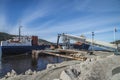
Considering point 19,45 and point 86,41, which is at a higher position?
point 86,41

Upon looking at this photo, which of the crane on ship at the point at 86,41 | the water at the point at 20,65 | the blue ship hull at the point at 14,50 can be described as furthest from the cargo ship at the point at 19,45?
the water at the point at 20,65

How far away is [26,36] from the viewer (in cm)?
6906

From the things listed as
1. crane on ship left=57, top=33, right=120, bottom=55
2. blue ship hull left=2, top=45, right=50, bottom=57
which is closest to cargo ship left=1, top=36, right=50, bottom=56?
blue ship hull left=2, top=45, right=50, bottom=57

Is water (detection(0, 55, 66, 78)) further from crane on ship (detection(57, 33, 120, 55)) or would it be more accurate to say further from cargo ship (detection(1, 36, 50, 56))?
crane on ship (detection(57, 33, 120, 55))

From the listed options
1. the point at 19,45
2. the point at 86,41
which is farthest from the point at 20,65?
the point at 86,41

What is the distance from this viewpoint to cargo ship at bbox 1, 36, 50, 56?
57219 mm

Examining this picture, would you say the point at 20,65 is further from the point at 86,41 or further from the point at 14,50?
the point at 86,41

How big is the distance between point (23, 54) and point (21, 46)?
9.47 feet

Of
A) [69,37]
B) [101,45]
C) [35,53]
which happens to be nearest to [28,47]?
[35,53]

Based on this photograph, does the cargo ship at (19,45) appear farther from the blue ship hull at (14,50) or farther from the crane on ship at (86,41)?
the crane on ship at (86,41)

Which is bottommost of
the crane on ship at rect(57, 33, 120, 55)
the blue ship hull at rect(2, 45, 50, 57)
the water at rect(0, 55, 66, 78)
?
the water at rect(0, 55, 66, 78)

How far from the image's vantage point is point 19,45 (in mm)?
61500

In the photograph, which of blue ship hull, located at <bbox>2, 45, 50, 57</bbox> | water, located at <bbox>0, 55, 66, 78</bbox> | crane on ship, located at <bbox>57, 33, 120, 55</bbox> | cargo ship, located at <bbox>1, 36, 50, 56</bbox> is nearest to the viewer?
water, located at <bbox>0, 55, 66, 78</bbox>

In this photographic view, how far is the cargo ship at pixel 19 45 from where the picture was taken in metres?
57.2
